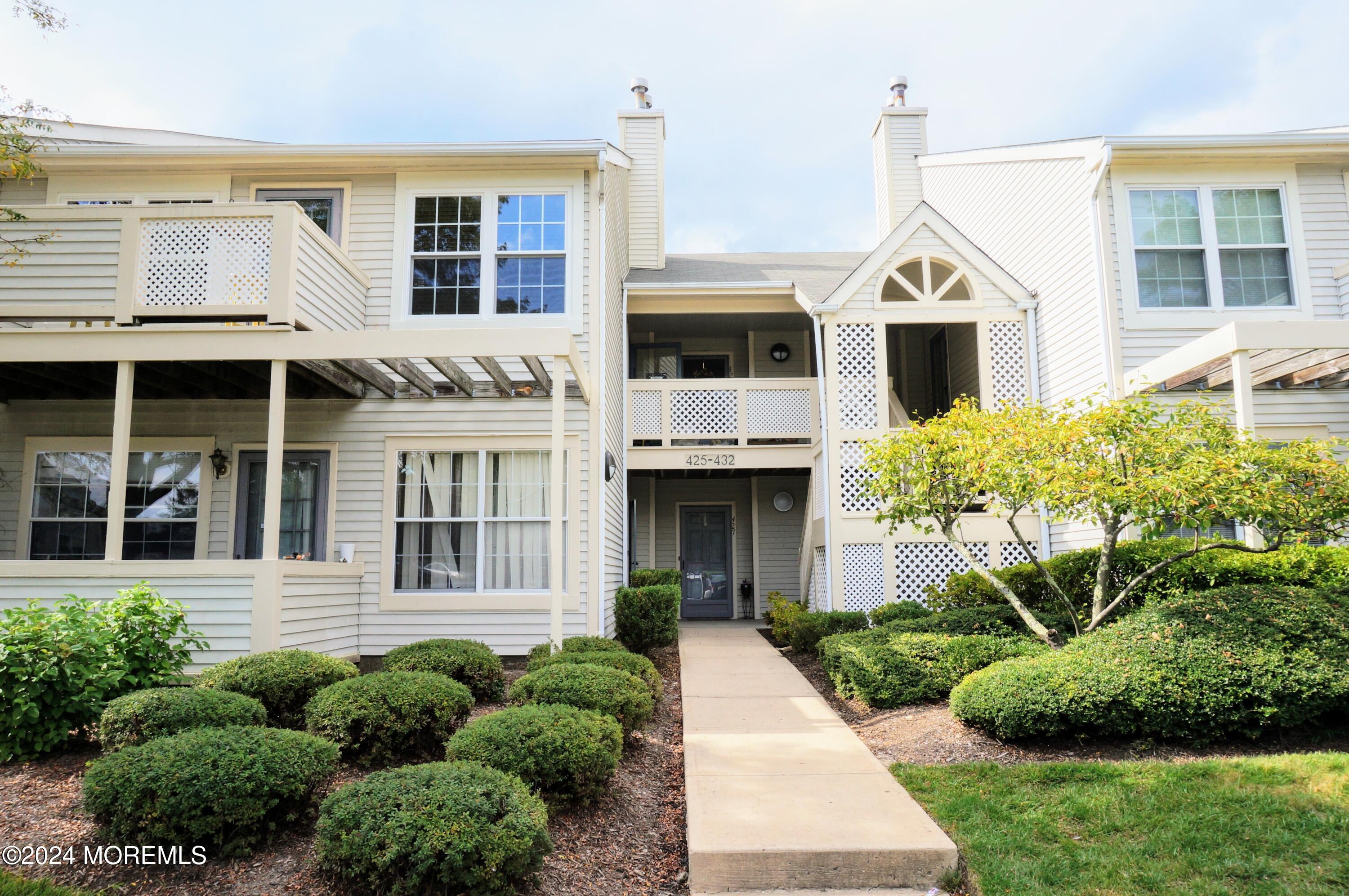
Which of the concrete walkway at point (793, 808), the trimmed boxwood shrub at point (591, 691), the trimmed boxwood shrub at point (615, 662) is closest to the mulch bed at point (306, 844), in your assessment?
the concrete walkway at point (793, 808)

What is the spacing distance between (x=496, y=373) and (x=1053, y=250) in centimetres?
742

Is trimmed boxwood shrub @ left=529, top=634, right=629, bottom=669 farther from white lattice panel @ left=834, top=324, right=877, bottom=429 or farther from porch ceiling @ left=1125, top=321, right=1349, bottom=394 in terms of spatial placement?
white lattice panel @ left=834, top=324, right=877, bottom=429

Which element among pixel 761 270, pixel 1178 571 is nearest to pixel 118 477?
pixel 1178 571

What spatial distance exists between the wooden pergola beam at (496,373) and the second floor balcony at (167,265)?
1670 mm

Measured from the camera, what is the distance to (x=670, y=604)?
9883 millimetres

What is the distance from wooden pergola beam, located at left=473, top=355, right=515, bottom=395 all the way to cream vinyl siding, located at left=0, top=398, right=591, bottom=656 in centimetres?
20

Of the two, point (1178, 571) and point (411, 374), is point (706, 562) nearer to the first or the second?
point (411, 374)

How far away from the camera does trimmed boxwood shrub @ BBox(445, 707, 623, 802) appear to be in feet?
13.6

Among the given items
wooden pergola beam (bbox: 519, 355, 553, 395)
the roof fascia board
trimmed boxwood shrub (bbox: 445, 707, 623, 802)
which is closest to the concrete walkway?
trimmed boxwood shrub (bbox: 445, 707, 623, 802)

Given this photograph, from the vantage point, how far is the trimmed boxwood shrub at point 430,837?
3117mm

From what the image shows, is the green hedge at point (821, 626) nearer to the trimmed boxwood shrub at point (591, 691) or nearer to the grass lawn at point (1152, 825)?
the trimmed boxwood shrub at point (591, 691)

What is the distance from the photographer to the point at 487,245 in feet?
32.0

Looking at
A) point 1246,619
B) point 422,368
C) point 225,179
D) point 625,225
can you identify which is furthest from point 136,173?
point 1246,619

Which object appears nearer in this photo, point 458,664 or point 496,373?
point 458,664
